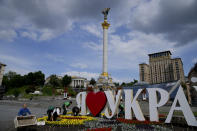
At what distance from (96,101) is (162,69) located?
115092 mm

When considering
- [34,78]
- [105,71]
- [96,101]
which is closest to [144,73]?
[34,78]

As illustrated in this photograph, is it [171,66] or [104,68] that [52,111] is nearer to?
[104,68]

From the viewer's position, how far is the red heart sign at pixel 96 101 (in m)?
12.6

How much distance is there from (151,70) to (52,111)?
119 m

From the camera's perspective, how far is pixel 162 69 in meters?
116

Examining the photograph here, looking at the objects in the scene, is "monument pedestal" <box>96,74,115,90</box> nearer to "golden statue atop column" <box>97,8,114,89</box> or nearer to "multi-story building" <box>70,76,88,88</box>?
"golden statue atop column" <box>97,8,114,89</box>

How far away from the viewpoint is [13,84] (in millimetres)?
73312

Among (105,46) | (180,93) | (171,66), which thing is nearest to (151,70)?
(171,66)

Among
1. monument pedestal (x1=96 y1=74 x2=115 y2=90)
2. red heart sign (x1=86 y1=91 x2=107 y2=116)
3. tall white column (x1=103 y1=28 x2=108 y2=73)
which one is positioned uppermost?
tall white column (x1=103 y1=28 x2=108 y2=73)

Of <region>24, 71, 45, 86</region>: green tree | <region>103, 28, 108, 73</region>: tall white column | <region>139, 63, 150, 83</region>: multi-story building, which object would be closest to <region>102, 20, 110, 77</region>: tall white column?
<region>103, 28, 108, 73</region>: tall white column

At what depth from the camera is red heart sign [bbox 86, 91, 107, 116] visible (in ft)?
41.2

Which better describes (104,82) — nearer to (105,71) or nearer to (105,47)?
(105,71)

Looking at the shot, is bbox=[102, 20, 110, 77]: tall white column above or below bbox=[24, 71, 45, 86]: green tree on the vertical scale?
above

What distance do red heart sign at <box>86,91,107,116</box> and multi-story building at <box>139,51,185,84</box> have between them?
106 meters
